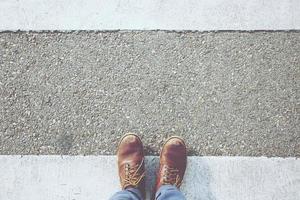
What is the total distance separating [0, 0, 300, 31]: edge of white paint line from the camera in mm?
2943

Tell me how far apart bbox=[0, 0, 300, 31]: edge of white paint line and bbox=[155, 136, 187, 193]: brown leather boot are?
0.89m

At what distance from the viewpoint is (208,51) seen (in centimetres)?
290

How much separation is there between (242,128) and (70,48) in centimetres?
143

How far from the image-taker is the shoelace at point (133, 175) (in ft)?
8.84

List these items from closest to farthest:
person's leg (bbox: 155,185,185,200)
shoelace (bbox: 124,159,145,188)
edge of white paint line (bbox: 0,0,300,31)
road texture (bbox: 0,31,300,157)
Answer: person's leg (bbox: 155,185,185,200) → shoelace (bbox: 124,159,145,188) → road texture (bbox: 0,31,300,157) → edge of white paint line (bbox: 0,0,300,31)

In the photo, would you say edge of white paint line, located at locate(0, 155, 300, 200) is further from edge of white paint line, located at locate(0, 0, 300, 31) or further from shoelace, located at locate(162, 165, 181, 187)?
edge of white paint line, located at locate(0, 0, 300, 31)

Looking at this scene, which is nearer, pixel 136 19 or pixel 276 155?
pixel 276 155

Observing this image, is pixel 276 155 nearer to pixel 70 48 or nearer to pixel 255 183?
pixel 255 183

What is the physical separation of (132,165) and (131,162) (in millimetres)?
22

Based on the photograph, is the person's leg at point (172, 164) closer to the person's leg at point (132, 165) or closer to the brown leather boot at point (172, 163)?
the brown leather boot at point (172, 163)

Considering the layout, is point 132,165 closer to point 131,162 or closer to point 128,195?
point 131,162

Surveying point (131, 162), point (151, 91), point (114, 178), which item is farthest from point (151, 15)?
point (114, 178)

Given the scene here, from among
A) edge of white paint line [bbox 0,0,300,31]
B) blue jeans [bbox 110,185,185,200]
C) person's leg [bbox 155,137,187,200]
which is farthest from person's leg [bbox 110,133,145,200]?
edge of white paint line [bbox 0,0,300,31]

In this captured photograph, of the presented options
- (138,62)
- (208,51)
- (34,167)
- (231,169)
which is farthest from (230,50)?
(34,167)
